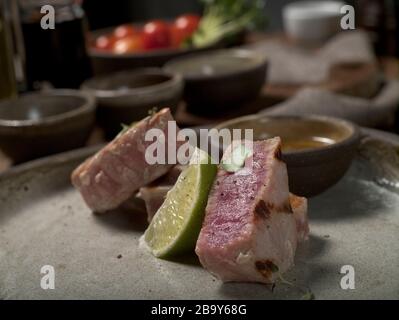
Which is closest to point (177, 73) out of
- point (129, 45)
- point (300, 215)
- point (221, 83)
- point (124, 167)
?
point (221, 83)

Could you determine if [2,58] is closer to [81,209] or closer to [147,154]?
[81,209]

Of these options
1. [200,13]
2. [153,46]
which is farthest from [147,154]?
[200,13]

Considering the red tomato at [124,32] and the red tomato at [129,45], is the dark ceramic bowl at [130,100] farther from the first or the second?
the red tomato at [124,32]

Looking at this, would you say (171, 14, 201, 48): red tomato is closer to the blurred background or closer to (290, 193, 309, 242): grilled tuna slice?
the blurred background

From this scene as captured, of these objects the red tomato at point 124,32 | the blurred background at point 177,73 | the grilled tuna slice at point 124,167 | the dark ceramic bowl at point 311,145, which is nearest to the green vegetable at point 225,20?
the blurred background at point 177,73

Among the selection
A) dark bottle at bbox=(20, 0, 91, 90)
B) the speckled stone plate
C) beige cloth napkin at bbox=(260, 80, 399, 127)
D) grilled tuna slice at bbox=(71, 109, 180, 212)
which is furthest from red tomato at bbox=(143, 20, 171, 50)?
grilled tuna slice at bbox=(71, 109, 180, 212)
